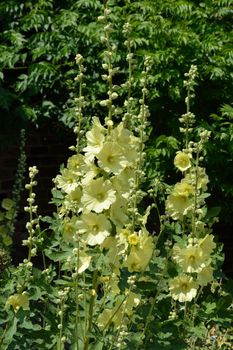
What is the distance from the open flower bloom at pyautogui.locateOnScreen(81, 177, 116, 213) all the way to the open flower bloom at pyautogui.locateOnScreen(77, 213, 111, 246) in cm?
3

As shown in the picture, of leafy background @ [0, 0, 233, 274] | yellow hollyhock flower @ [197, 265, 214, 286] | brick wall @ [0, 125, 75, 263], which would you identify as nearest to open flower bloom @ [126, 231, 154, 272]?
yellow hollyhock flower @ [197, 265, 214, 286]

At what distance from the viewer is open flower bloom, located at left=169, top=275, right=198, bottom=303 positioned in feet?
9.27

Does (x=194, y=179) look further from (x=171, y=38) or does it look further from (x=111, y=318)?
(x=171, y=38)

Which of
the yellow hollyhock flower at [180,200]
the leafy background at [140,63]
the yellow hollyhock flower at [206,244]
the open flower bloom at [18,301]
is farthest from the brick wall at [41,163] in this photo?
the yellow hollyhock flower at [206,244]

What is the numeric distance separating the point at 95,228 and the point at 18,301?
1.77ft

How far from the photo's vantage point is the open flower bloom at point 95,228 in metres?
2.59

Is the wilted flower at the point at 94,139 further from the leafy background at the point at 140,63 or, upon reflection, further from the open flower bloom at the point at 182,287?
the leafy background at the point at 140,63

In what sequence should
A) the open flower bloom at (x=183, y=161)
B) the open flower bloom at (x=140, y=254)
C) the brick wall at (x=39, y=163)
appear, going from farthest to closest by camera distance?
Result: the brick wall at (x=39, y=163) → the open flower bloom at (x=183, y=161) → the open flower bloom at (x=140, y=254)

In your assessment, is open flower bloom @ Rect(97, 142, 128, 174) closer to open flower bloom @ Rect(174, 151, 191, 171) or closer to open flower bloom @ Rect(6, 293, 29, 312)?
open flower bloom @ Rect(174, 151, 191, 171)

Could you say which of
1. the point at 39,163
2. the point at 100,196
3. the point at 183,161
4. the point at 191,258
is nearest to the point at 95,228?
the point at 100,196

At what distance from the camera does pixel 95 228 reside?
2.60 m

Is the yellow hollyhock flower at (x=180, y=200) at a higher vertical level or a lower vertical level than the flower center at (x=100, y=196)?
higher

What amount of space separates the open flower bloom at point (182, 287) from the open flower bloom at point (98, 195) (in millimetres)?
435

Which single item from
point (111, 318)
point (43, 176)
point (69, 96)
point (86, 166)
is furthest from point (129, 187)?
point (43, 176)
